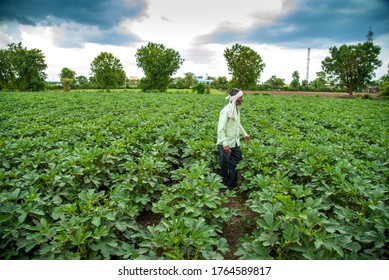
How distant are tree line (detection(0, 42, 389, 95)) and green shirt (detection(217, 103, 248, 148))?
16.6 meters

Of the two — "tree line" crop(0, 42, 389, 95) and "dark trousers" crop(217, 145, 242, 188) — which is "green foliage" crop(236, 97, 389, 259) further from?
"tree line" crop(0, 42, 389, 95)

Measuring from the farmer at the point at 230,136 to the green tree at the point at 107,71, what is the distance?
57394mm

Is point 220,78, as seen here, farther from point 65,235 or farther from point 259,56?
point 65,235

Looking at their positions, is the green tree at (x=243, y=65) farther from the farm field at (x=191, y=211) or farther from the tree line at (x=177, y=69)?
the farm field at (x=191, y=211)

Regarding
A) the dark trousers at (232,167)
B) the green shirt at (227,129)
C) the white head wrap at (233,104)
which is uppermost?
the white head wrap at (233,104)

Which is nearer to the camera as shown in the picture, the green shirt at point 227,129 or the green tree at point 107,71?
the green shirt at point 227,129

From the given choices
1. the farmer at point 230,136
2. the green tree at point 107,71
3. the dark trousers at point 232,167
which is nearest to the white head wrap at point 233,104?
the farmer at point 230,136

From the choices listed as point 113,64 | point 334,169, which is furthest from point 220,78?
point 334,169

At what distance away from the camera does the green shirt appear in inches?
148

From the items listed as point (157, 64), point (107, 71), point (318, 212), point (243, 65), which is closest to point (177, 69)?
point (157, 64)

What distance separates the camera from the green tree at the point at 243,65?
47.2 m

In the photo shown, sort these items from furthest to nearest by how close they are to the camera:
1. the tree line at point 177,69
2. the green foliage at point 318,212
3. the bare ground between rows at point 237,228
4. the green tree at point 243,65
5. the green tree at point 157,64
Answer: the green tree at point 157,64
the green tree at point 243,65
the tree line at point 177,69
the bare ground between rows at point 237,228
the green foliage at point 318,212

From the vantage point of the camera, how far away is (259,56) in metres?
49.5

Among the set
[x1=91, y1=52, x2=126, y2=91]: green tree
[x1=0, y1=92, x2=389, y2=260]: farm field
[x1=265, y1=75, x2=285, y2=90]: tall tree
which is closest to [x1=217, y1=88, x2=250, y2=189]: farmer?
[x1=0, y1=92, x2=389, y2=260]: farm field
